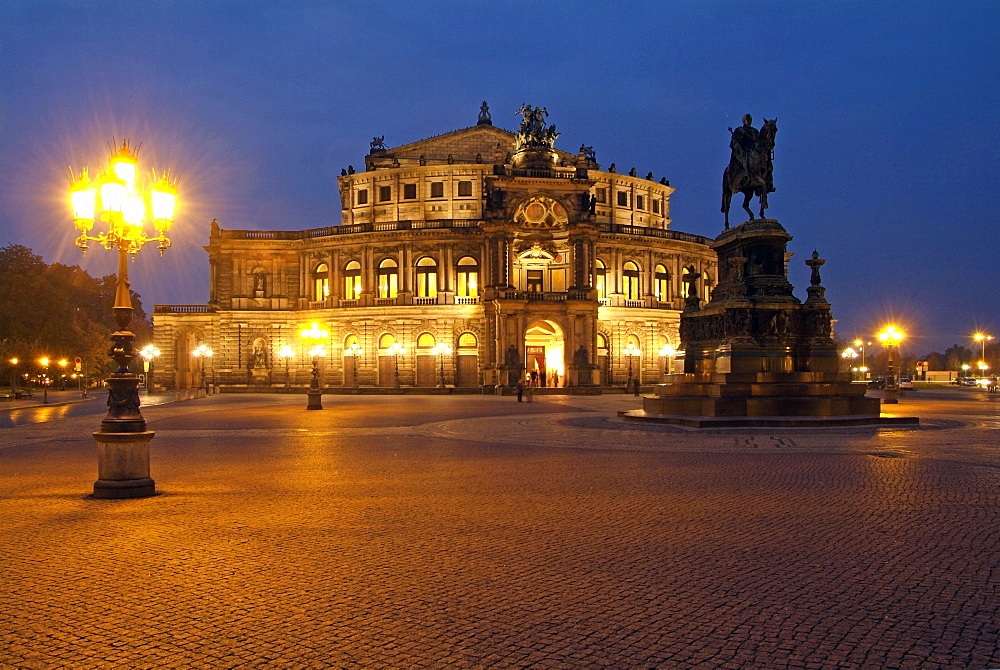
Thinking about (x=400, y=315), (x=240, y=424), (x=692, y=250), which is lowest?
(x=240, y=424)

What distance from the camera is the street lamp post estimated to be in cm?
1138

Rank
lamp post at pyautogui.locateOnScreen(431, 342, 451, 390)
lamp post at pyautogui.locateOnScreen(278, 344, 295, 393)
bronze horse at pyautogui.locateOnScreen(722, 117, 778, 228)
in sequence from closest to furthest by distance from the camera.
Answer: bronze horse at pyautogui.locateOnScreen(722, 117, 778, 228) < lamp post at pyautogui.locateOnScreen(431, 342, 451, 390) < lamp post at pyautogui.locateOnScreen(278, 344, 295, 393)

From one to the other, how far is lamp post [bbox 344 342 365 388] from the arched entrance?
575 inches

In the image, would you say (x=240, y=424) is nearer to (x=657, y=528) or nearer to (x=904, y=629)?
(x=657, y=528)

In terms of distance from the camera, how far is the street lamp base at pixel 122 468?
11.3m

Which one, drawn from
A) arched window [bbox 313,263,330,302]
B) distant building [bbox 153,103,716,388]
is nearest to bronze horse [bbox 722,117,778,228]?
distant building [bbox 153,103,716,388]

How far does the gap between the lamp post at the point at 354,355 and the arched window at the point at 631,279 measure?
24.1 metres

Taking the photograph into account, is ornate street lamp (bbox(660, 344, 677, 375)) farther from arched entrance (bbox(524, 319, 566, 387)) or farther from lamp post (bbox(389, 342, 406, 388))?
lamp post (bbox(389, 342, 406, 388))

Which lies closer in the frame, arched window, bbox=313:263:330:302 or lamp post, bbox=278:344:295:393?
lamp post, bbox=278:344:295:393

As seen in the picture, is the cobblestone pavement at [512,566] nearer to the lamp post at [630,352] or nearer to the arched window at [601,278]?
the lamp post at [630,352]

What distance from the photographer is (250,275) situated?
71.4m


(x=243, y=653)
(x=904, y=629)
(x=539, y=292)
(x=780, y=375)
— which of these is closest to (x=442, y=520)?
(x=243, y=653)

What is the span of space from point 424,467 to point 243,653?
31.3 feet

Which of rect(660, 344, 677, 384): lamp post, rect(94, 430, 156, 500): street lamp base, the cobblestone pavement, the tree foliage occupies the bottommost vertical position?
the cobblestone pavement
